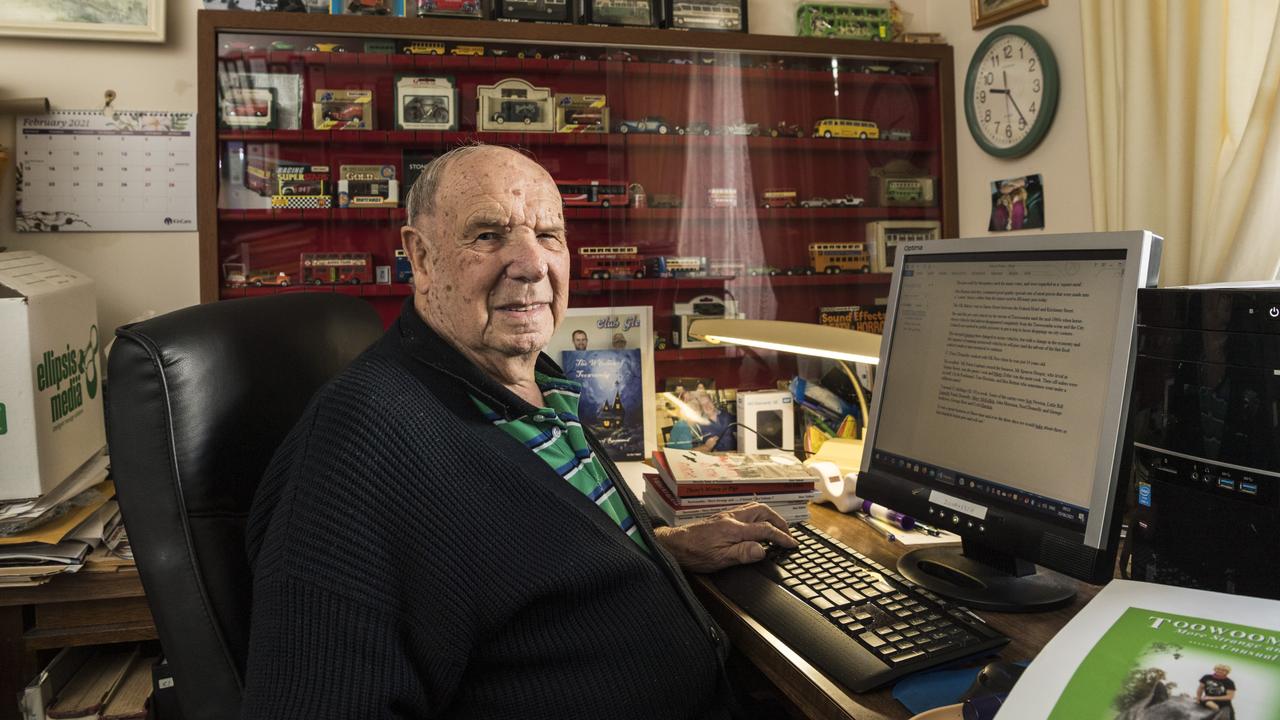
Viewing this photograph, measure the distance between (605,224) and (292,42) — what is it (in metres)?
0.93

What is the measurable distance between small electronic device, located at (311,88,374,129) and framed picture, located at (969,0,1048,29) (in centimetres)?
173

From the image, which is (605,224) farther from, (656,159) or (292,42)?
(292,42)

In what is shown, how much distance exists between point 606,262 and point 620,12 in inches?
28.2

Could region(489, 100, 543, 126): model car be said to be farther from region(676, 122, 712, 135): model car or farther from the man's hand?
the man's hand

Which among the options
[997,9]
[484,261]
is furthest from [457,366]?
A: [997,9]

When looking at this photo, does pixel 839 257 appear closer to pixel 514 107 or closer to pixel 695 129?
pixel 695 129

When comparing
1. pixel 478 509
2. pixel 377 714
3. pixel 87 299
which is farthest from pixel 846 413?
pixel 87 299

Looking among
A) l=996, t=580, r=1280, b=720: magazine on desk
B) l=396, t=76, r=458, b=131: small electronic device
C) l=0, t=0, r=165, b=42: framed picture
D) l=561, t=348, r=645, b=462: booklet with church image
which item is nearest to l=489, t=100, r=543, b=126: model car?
l=396, t=76, r=458, b=131: small electronic device

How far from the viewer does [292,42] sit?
7.06 ft

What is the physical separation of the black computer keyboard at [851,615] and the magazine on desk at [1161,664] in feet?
0.76

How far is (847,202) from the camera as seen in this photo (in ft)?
8.20

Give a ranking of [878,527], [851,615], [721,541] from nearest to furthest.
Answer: [851,615]
[721,541]
[878,527]

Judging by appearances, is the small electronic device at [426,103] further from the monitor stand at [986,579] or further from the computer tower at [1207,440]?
the computer tower at [1207,440]

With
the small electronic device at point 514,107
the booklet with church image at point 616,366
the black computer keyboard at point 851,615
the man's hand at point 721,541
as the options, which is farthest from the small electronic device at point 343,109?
the black computer keyboard at point 851,615
